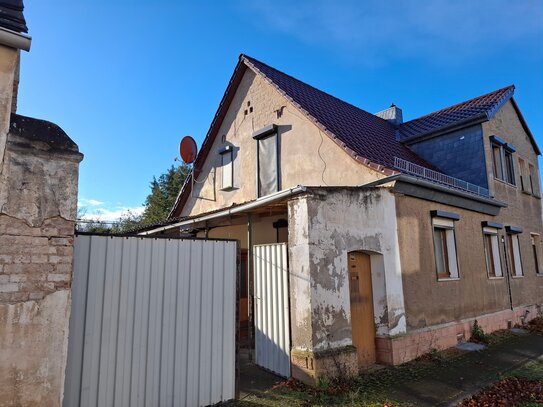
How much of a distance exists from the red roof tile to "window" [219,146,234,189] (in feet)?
20.3

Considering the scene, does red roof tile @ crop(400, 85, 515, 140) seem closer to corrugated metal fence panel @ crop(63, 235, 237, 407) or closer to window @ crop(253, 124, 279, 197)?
window @ crop(253, 124, 279, 197)

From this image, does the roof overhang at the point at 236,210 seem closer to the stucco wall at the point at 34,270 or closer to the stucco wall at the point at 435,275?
the stucco wall at the point at 34,270

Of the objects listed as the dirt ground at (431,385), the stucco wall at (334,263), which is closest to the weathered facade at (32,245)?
the dirt ground at (431,385)

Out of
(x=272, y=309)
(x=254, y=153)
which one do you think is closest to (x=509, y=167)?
(x=254, y=153)

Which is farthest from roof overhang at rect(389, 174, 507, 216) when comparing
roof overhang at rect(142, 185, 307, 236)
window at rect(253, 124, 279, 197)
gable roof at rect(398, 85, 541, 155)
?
window at rect(253, 124, 279, 197)

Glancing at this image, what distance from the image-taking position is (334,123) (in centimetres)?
1066

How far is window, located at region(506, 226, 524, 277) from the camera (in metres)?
12.6

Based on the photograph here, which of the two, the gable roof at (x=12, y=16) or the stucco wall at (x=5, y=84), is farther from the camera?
the gable roof at (x=12, y=16)

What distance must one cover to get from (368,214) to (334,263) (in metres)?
1.36

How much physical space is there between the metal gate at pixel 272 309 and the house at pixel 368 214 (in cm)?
7

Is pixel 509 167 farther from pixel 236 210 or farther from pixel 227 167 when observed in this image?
pixel 236 210

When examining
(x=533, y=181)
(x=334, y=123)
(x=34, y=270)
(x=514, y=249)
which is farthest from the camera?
(x=533, y=181)

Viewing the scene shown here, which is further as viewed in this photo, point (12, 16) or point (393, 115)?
point (393, 115)

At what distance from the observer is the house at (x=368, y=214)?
21.4 ft
